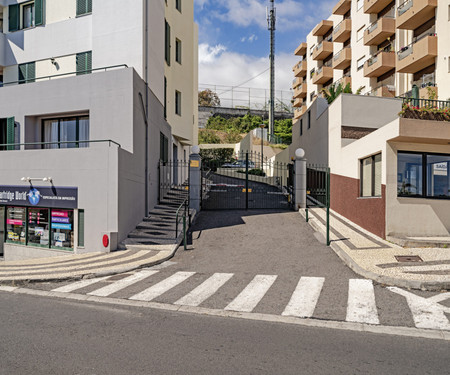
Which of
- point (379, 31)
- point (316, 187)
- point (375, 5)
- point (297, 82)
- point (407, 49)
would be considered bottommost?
point (316, 187)

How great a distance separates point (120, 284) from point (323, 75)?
3648cm

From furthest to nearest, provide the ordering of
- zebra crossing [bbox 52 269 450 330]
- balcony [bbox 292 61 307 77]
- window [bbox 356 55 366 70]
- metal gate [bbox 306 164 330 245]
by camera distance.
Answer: balcony [bbox 292 61 307 77]
window [bbox 356 55 366 70]
metal gate [bbox 306 164 330 245]
zebra crossing [bbox 52 269 450 330]

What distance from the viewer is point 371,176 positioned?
547 inches

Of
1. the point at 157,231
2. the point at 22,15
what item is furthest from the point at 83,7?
the point at 157,231

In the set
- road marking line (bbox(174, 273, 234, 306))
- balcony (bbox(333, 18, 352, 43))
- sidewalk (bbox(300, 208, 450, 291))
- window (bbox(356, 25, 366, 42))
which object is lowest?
road marking line (bbox(174, 273, 234, 306))

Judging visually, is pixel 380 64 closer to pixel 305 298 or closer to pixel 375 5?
pixel 375 5

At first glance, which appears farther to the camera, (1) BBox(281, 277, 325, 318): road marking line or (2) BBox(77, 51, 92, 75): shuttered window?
(2) BBox(77, 51, 92, 75): shuttered window

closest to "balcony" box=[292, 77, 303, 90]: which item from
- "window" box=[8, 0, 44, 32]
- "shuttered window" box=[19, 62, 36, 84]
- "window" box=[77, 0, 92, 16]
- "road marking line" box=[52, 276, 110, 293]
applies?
"window" box=[77, 0, 92, 16]

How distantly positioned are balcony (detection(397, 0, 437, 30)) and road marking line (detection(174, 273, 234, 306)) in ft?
73.0

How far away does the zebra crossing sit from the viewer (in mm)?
6340

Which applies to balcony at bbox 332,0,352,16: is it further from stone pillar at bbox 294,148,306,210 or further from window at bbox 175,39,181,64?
stone pillar at bbox 294,148,306,210

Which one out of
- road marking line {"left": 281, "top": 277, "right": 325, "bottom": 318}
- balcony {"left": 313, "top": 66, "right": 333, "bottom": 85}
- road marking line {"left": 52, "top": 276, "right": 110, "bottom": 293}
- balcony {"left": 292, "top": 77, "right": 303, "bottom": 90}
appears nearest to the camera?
road marking line {"left": 281, "top": 277, "right": 325, "bottom": 318}

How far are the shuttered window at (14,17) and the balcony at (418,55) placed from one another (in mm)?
23447

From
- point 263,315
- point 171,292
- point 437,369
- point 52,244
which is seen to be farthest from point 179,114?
point 437,369
